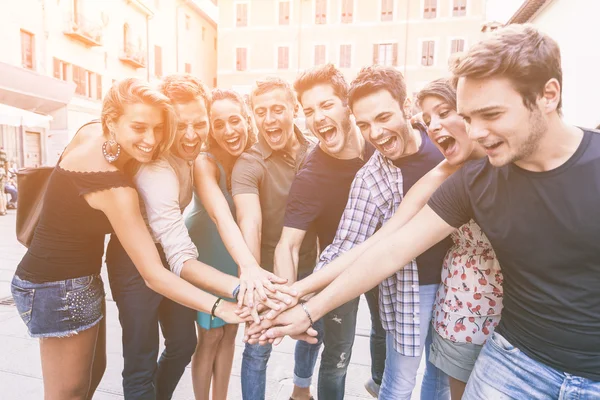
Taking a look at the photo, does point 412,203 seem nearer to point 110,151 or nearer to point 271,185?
point 271,185

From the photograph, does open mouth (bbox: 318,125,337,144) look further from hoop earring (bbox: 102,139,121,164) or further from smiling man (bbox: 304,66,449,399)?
hoop earring (bbox: 102,139,121,164)

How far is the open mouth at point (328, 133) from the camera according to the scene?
2379 millimetres

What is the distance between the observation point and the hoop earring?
5.82ft

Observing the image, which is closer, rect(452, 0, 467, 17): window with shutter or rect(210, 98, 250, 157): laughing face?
rect(210, 98, 250, 157): laughing face

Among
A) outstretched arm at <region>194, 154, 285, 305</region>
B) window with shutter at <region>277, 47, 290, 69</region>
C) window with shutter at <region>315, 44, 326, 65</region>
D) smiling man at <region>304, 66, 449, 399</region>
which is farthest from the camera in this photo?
window with shutter at <region>277, 47, 290, 69</region>

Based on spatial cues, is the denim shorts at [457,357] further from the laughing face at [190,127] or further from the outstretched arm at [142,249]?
the laughing face at [190,127]

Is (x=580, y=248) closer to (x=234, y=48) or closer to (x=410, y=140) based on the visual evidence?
(x=410, y=140)

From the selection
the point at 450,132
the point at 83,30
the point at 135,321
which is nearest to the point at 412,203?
the point at 450,132

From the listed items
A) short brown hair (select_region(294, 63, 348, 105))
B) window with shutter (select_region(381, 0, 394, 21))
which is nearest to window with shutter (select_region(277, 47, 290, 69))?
window with shutter (select_region(381, 0, 394, 21))

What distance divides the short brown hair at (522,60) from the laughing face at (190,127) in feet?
4.77

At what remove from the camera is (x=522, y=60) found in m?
1.33

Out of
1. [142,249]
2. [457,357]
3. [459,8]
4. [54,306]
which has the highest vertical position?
[459,8]

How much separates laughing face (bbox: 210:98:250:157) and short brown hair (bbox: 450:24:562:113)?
1509 mm

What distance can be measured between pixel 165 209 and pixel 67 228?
0.42 meters
